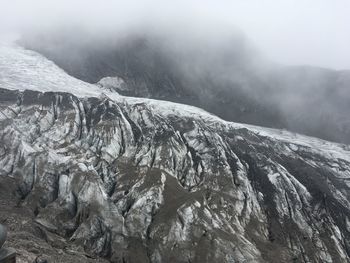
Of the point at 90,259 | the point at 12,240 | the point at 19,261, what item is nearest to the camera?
the point at 19,261

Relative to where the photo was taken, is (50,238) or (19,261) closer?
(19,261)

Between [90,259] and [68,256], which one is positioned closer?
[68,256]

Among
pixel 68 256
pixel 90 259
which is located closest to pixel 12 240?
pixel 68 256

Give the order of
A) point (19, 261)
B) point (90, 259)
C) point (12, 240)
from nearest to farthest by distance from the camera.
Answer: point (19, 261)
point (12, 240)
point (90, 259)

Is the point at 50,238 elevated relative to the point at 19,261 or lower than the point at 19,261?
lower

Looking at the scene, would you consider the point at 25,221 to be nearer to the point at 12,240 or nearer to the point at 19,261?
the point at 12,240

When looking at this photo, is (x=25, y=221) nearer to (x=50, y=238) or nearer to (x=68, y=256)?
(x=50, y=238)

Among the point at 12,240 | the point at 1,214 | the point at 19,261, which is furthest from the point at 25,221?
the point at 19,261

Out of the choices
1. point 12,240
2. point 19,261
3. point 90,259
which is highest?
point 19,261
